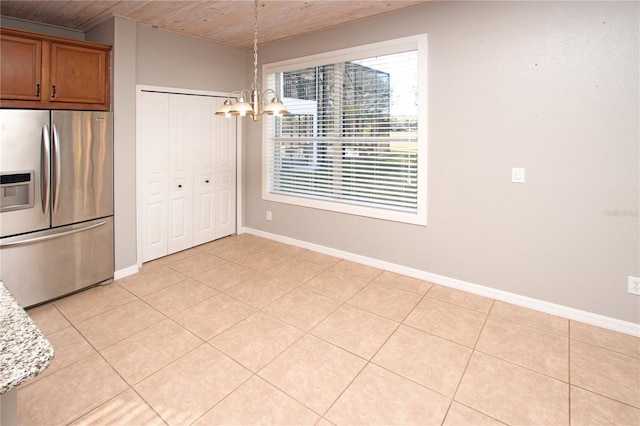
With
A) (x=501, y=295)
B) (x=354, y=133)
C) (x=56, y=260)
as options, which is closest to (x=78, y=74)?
(x=56, y=260)

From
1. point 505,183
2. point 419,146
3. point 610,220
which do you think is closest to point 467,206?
point 505,183

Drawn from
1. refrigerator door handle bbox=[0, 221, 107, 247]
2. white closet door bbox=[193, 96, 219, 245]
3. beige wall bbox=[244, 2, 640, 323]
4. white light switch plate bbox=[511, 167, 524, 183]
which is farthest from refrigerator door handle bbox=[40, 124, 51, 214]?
white light switch plate bbox=[511, 167, 524, 183]

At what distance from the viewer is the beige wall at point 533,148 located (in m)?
2.65

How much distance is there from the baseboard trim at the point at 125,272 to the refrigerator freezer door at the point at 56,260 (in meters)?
0.09

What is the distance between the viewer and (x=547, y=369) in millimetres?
2326

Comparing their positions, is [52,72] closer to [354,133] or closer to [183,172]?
[183,172]

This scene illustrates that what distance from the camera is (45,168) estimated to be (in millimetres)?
3008

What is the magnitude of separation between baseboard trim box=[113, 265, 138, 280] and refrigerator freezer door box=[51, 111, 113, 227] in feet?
2.04

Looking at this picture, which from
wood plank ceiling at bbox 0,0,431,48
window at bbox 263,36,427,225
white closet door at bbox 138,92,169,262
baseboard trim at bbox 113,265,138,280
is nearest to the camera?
wood plank ceiling at bbox 0,0,431,48

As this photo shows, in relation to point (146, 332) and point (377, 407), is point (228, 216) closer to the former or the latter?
point (146, 332)

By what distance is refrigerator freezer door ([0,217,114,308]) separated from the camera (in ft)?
9.69

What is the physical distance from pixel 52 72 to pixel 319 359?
322 centimetres

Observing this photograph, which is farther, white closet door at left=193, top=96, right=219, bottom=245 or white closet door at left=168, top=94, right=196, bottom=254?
white closet door at left=193, top=96, right=219, bottom=245

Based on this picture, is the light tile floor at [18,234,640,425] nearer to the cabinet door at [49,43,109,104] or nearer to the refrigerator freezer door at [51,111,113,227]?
the refrigerator freezer door at [51,111,113,227]
